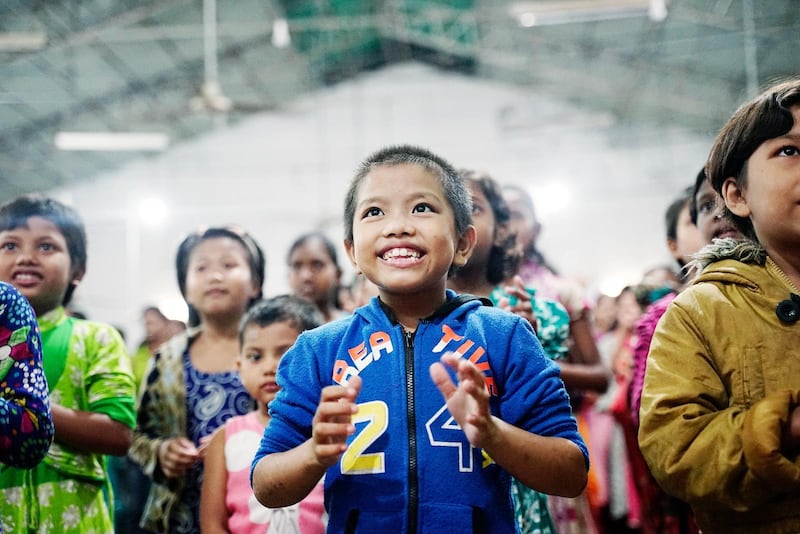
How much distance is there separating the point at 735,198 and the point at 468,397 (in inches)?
29.3

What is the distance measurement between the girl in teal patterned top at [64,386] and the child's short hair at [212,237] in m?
0.52

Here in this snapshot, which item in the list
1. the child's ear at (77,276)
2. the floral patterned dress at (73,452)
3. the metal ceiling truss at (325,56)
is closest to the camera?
the floral patterned dress at (73,452)

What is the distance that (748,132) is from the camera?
4.78ft

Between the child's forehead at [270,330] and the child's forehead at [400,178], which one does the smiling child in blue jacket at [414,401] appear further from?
the child's forehead at [270,330]

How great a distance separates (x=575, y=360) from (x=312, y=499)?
1063 mm

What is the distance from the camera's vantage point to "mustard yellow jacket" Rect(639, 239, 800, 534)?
3.99 ft

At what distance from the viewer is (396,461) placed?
130 cm

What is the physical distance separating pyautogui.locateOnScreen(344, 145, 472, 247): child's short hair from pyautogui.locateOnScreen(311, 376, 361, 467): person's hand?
1.57ft

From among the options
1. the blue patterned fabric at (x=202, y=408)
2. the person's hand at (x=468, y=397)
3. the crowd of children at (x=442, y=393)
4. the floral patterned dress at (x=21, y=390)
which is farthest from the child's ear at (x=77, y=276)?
the person's hand at (x=468, y=397)

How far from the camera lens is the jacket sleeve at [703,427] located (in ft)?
3.94

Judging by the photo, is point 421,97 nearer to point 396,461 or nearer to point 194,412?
point 194,412

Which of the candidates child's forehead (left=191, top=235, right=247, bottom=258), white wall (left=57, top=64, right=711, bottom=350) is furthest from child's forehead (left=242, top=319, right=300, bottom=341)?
white wall (left=57, top=64, right=711, bottom=350)

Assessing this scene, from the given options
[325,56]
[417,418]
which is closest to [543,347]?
[417,418]

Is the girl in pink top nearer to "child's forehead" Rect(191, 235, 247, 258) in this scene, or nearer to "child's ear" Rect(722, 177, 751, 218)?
"child's forehead" Rect(191, 235, 247, 258)
